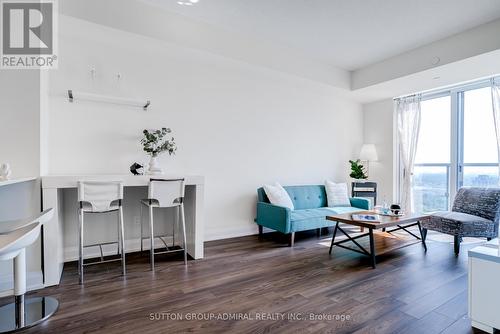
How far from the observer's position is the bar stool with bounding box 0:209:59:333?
1.66 meters

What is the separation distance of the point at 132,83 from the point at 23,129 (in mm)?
1406

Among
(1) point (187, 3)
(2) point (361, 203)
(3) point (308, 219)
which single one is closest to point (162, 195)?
(3) point (308, 219)

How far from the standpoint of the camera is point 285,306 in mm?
2129

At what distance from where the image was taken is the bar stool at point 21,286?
1655mm

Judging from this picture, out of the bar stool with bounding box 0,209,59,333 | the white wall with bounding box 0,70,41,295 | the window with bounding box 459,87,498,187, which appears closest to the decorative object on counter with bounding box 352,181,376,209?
the window with bounding box 459,87,498,187

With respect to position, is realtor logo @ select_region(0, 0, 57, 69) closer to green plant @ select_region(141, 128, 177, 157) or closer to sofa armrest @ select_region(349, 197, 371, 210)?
green plant @ select_region(141, 128, 177, 157)

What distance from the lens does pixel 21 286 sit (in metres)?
1.89

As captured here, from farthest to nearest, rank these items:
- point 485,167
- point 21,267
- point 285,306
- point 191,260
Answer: point 485,167
point 191,260
point 285,306
point 21,267

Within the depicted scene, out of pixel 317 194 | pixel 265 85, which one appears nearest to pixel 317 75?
pixel 265 85

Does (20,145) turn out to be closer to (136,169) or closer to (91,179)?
(91,179)

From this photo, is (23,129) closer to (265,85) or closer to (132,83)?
(132,83)

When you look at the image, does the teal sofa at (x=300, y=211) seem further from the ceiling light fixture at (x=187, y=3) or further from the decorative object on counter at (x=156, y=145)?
the ceiling light fixture at (x=187, y=3)

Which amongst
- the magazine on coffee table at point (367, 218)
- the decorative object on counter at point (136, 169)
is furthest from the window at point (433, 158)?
the decorative object on counter at point (136, 169)

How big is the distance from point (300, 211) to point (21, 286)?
3347 mm
